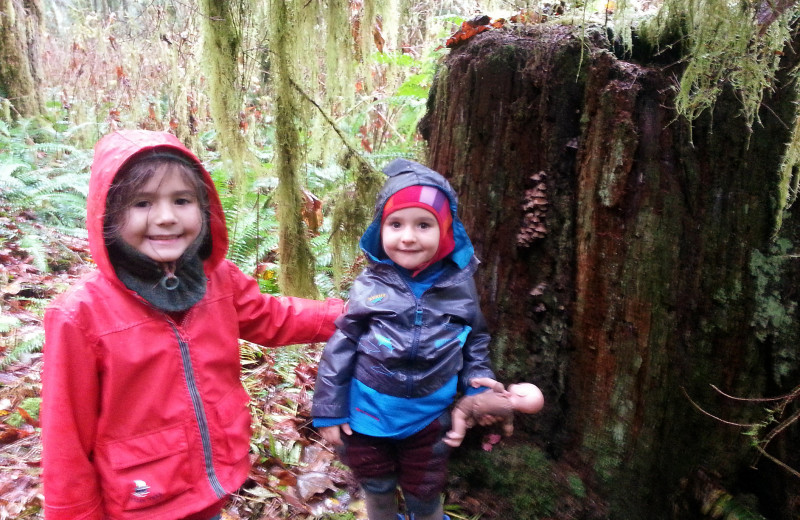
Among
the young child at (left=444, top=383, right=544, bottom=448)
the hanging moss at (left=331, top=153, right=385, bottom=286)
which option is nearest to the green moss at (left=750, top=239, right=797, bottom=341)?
the young child at (left=444, top=383, right=544, bottom=448)

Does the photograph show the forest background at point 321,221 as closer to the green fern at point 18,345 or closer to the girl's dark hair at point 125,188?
the green fern at point 18,345

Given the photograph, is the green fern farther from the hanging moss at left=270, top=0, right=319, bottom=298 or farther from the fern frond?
the hanging moss at left=270, top=0, right=319, bottom=298

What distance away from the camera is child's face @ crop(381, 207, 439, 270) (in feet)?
6.63

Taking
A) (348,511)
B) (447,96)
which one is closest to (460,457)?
(348,511)

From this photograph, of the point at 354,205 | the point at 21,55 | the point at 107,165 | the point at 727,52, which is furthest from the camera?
the point at 21,55

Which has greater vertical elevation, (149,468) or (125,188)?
(125,188)

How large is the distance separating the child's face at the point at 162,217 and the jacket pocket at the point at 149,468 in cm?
68

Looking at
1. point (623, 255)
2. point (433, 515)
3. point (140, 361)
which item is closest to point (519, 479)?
point (433, 515)

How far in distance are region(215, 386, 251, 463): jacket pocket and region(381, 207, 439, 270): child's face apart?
3.02 feet

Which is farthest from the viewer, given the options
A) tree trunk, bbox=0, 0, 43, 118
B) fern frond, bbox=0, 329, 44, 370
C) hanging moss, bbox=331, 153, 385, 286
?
tree trunk, bbox=0, 0, 43, 118

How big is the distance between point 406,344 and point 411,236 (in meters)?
0.46

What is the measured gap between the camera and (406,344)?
2.02m

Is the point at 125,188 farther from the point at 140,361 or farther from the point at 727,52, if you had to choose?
the point at 727,52

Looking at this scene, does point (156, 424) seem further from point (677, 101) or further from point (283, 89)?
point (677, 101)
